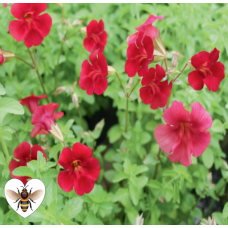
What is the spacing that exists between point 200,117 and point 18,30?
2.96ft

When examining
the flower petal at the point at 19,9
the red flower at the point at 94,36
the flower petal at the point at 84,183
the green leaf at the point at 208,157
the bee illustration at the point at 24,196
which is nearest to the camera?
the bee illustration at the point at 24,196

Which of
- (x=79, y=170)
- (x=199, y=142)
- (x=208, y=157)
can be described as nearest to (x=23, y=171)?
(x=79, y=170)

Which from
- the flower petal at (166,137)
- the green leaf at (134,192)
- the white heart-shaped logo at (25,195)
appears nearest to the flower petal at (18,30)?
the white heart-shaped logo at (25,195)

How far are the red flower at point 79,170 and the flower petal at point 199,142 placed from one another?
0.38 metres

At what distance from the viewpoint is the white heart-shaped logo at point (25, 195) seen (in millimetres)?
857

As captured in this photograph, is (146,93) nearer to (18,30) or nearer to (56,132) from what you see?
(56,132)

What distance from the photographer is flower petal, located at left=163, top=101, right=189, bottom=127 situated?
87 cm

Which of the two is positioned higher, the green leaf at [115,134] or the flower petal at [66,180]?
the flower petal at [66,180]

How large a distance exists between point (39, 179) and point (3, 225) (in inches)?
11.2

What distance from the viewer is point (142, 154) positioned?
148cm

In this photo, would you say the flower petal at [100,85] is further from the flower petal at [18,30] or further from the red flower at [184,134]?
the flower petal at [18,30]

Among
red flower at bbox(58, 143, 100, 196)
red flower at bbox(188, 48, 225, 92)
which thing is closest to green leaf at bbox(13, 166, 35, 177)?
red flower at bbox(58, 143, 100, 196)

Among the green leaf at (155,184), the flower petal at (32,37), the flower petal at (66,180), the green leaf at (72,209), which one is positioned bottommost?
the green leaf at (155,184)

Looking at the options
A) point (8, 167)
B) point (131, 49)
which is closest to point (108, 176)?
point (8, 167)
